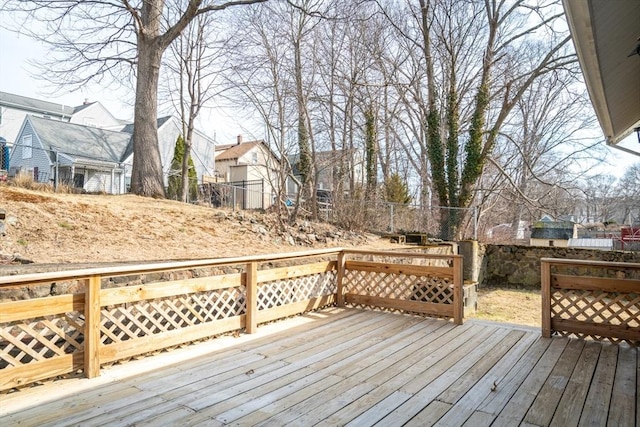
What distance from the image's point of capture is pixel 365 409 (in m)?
2.64

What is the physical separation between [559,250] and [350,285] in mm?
7654

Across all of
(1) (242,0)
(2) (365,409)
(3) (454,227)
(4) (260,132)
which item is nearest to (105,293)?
(2) (365,409)

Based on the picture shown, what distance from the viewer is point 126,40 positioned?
33.3 ft

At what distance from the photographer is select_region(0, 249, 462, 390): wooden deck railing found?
9.41 feet

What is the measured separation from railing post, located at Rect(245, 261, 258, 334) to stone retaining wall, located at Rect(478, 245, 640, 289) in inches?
330

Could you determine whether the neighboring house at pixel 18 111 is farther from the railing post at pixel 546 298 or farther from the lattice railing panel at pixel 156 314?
the railing post at pixel 546 298

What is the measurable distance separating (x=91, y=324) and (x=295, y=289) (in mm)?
2670

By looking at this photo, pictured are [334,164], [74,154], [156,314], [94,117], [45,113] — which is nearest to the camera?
[156,314]

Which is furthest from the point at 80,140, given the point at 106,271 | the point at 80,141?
the point at 106,271

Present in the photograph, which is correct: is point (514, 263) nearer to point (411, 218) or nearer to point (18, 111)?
point (411, 218)

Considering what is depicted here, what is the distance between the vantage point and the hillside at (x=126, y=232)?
5.05 m

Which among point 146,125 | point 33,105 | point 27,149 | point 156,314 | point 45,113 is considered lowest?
point 156,314

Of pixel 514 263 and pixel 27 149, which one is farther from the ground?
pixel 27 149

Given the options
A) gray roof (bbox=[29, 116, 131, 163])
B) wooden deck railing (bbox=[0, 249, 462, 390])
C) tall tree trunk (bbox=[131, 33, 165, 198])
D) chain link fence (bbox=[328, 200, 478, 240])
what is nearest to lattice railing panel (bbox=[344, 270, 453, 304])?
wooden deck railing (bbox=[0, 249, 462, 390])
